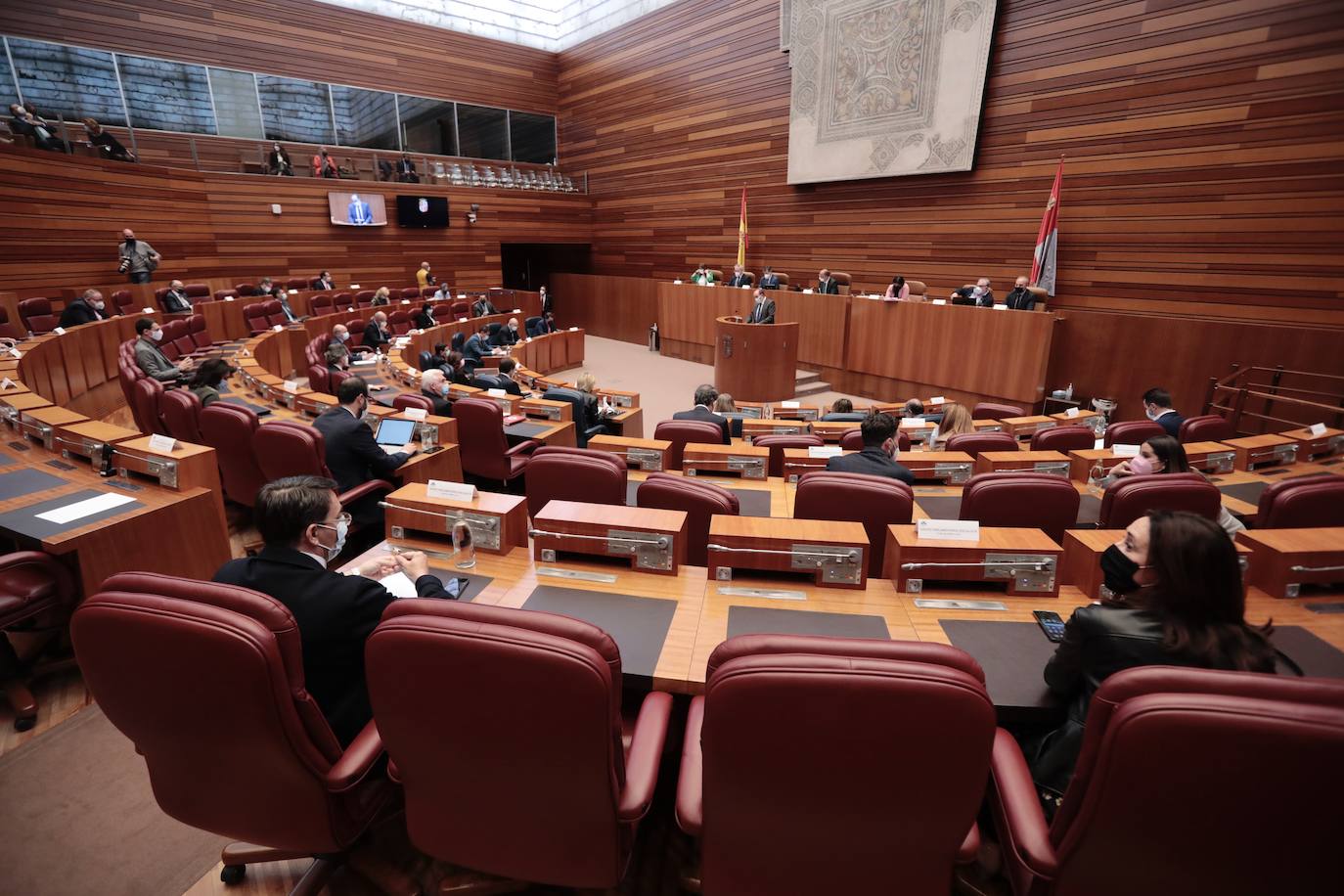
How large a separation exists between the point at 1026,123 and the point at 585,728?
9.44 metres

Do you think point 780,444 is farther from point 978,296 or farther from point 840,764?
point 978,296

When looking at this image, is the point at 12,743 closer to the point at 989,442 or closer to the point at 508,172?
the point at 989,442

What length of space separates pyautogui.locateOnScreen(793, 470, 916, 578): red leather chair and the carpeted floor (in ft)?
7.29

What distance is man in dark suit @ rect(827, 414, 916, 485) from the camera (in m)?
2.91

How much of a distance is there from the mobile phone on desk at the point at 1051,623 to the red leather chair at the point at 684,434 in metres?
2.30

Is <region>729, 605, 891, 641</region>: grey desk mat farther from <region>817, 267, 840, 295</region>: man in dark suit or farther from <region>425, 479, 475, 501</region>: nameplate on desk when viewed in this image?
<region>817, 267, 840, 295</region>: man in dark suit

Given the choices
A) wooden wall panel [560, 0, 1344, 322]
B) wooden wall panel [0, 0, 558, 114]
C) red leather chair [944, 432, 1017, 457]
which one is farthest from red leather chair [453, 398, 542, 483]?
wooden wall panel [0, 0, 558, 114]

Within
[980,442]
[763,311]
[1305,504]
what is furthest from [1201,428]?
[763,311]

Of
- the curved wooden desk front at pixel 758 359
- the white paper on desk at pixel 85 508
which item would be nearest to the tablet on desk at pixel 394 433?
the white paper on desk at pixel 85 508

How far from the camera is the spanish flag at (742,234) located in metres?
11.2

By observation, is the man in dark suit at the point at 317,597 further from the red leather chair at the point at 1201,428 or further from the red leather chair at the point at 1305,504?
the red leather chair at the point at 1201,428

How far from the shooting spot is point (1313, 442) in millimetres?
3779

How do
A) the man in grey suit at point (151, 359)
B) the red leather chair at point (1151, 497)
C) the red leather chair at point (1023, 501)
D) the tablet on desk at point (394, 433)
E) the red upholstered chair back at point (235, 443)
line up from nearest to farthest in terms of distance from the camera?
1. the red leather chair at point (1151, 497)
2. the red leather chair at point (1023, 501)
3. the red upholstered chair back at point (235, 443)
4. the tablet on desk at point (394, 433)
5. the man in grey suit at point (151, 359)

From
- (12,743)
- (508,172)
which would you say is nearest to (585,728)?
(12,743)
